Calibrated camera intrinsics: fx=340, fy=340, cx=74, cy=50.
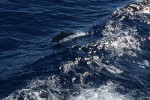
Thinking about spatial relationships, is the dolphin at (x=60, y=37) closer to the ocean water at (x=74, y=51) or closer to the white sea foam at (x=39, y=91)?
the ocean water at (x=74, y=51)

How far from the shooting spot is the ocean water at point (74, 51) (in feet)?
99.2

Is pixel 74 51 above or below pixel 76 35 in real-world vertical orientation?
below

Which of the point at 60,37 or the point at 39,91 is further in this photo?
the point at 60,37

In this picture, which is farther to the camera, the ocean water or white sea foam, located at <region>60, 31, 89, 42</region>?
white sea foam, located at <region>60, 31, 89, 42</region>

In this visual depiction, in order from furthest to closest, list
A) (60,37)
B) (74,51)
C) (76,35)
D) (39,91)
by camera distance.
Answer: (76,35) < (60,37) < (74,51) < (39,91)

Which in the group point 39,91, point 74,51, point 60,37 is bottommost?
point 39,91

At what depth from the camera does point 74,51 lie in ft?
121

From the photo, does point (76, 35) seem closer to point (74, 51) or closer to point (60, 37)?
point (60, 37)

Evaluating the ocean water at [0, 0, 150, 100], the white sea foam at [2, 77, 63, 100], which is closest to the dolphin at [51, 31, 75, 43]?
the ocean water at [0, 0, 150, 100]

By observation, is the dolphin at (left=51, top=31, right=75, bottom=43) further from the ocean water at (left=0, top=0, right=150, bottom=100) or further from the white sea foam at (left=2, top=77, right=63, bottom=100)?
the white sea foam at (left=2, top=77, right=63, bottom=100)

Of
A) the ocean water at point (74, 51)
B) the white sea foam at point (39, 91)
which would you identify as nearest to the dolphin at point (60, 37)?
the ocean water at point (74, 51)

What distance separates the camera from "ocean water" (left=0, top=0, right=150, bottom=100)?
1191 inches

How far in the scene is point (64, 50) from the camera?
37.2 m

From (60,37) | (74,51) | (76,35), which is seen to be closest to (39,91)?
(74,51)
